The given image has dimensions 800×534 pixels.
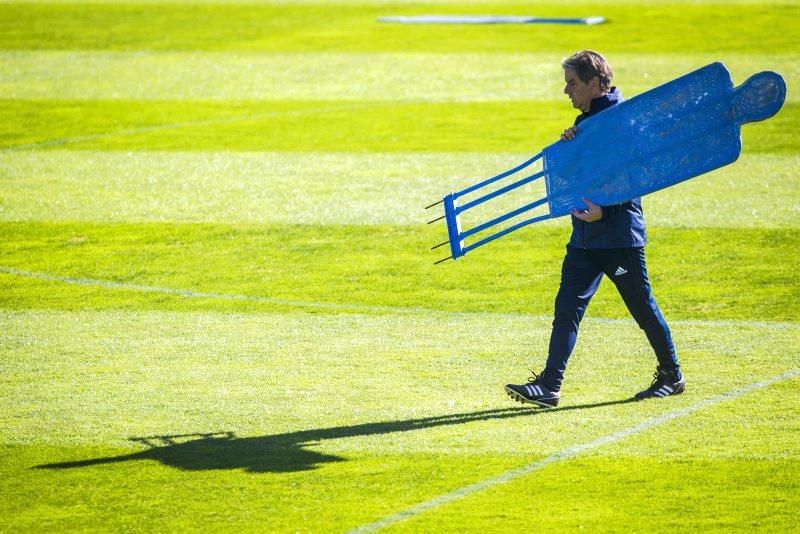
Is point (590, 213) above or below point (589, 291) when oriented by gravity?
above

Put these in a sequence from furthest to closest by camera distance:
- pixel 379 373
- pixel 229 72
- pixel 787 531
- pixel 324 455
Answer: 1. pixel 229 72
2. pixel 379 373
3. pixel 324 455
4. pixel 787 531

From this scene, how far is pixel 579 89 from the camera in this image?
7.41 m

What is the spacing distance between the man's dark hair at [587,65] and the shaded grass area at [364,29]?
50.8 feet

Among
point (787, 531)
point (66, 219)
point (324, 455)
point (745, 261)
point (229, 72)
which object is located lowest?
point (787, 531)

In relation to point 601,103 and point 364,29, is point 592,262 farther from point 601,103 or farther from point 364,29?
point 364,29

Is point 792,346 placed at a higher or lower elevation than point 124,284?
lower

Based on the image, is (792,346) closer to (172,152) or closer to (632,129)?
(632,129)

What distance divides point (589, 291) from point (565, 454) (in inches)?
44.2

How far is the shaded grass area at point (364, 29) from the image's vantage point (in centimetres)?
2344

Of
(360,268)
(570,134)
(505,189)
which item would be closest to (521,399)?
(505,189)

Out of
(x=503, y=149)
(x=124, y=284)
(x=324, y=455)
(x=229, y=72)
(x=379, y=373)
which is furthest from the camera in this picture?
(x=229, y=72)

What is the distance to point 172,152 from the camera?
16047 mm

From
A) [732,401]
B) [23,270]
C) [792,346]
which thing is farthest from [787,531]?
[23,270]

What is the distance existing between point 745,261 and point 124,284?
530 cm
